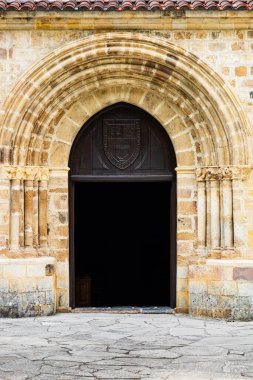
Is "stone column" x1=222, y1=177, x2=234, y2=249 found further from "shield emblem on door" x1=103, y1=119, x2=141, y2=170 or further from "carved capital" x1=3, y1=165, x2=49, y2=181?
"carved capital" x1=3, y1=165, x2=49, y2=181

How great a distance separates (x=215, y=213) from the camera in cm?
1252

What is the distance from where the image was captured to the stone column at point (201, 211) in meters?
12.7

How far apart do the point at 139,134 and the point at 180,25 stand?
1959mm

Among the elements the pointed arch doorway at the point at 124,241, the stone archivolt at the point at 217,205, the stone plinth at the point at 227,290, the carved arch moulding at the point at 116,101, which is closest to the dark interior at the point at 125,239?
the pointed arch doorway at the point at 124,241

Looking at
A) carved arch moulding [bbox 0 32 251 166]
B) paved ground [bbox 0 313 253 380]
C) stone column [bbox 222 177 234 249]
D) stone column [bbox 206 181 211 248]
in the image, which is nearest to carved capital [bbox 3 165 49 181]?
carved arch moulding [bbox 0 32 251 166]

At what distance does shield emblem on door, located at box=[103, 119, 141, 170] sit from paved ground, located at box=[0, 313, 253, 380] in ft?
8.48

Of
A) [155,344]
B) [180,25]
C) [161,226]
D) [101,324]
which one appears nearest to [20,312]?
[101,324]

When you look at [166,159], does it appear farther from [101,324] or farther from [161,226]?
[161,226]

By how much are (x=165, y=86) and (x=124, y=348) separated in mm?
5012

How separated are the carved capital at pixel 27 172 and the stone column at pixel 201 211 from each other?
8.33 ft

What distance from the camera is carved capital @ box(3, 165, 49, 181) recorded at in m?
12.3

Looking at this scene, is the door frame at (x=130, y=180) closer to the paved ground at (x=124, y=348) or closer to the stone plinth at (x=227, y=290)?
the paved ground at (x=124, y=348)

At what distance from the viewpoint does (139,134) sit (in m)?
13.1

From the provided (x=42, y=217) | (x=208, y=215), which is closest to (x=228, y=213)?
(x=208, y=215)
